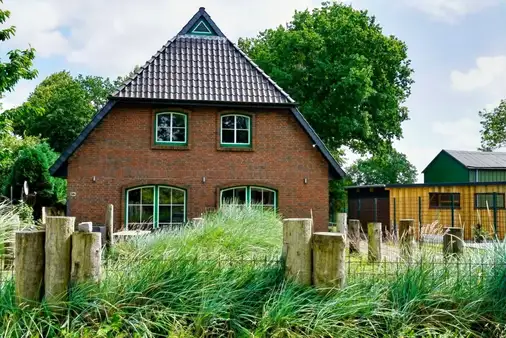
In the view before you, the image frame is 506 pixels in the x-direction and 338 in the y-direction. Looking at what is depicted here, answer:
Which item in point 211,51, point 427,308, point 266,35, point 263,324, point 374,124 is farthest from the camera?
point 266,35

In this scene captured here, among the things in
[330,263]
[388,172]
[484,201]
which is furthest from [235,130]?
[388,172]

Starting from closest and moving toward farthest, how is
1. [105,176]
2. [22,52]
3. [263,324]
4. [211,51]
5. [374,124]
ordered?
[263,324]
[22,52]
[105,176]
[211,51]
[374,124]

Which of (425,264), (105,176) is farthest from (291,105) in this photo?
(425,264)

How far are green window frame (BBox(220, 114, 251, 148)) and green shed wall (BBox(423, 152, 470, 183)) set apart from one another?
52.3ft

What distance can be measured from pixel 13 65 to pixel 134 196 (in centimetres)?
539

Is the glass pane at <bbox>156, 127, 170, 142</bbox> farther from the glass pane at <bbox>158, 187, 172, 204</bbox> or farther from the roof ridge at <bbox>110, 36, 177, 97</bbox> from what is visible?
the roof ridge at <bbox>110, 36, 177, 97</bbox>

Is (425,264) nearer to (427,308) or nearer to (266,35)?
(427,308)

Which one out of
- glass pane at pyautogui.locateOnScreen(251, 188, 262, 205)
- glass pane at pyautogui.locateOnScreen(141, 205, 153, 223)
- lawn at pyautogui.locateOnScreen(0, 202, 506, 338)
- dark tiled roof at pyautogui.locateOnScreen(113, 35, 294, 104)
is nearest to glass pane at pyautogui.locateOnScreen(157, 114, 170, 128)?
dark tiled roof at pyautogui.locateOnScreen(113, 35, 294, 104)

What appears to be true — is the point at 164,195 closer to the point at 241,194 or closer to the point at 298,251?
the point at 241,194

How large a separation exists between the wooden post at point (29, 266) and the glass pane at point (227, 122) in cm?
1326

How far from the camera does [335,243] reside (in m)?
5.26

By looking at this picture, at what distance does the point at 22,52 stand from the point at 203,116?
5786 millimetres

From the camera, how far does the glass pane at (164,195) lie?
58.1 ft

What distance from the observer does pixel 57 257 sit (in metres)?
5.08
